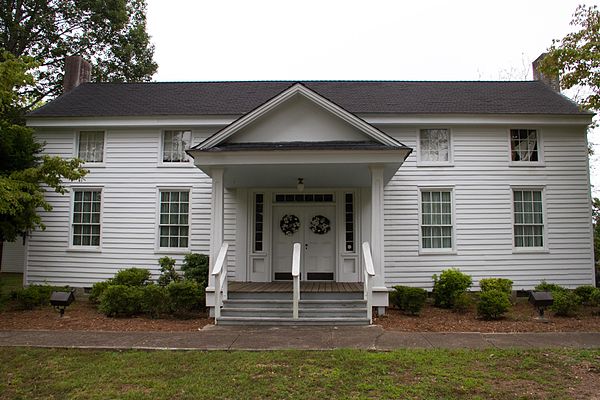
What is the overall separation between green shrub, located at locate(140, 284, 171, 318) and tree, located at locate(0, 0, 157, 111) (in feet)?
43.5

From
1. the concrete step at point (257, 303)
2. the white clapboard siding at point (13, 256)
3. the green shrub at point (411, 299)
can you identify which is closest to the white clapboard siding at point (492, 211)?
the green shrub at point (411, 299)

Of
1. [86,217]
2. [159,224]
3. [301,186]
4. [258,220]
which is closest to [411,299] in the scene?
[301,186]

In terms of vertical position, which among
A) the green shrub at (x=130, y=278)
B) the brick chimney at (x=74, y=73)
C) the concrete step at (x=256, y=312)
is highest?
the brick chimney at (x=74, y=73)

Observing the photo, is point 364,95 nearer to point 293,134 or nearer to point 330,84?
point 330,84

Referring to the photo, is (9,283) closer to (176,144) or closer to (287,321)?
(176,144)

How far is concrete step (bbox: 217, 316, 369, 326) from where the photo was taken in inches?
324

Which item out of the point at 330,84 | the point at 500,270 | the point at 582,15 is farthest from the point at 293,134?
the point at 582,15

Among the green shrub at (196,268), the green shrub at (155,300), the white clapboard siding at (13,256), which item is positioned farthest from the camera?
the white clapboard siding at (13,256)

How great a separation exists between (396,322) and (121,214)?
858cm

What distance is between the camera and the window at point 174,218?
12.2 meters

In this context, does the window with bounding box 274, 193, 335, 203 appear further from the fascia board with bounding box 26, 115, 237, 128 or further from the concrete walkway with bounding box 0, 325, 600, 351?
the concrete walkway with bounding box 0, 325, 600, 351

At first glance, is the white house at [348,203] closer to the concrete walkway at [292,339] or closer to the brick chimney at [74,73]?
the brick chimney at [74,73]

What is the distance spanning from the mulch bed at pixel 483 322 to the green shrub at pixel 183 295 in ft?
13.3

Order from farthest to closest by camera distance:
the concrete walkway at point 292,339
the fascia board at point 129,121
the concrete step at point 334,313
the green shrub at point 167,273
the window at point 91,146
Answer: the window at point 91,146
the fascia board at point 129,121
the green shrub at point 167,273
the concrete step at point 334,313
the concrete walkway at point 292,339
